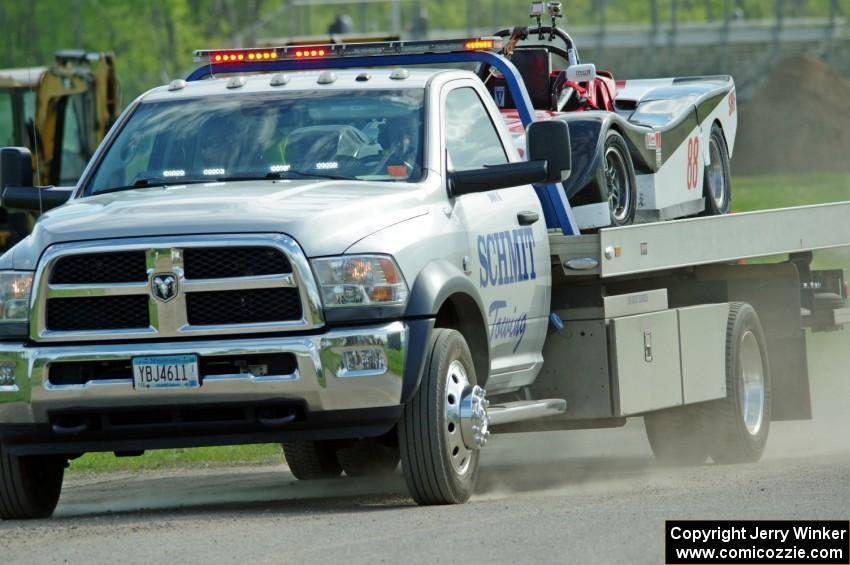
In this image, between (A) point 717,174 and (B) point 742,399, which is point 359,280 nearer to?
(B) point 742,399

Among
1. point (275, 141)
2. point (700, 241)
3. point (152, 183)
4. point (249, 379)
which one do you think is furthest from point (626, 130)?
Result: point (249, 379)

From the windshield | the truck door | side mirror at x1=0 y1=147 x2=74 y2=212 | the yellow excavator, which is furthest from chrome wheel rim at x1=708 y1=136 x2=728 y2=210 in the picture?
the yellow excavator

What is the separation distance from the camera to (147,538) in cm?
788

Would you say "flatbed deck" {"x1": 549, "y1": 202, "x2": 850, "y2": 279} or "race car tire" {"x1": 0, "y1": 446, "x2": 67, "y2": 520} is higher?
"flatbed deck" {"x1": 549, "y1": 202, "x2": 850, "y2": 279}

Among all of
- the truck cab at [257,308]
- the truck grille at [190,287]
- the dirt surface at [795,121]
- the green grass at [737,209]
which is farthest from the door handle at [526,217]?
the dirt surface at [795,121]

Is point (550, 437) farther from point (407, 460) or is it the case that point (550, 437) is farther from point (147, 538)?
point (147, 538)

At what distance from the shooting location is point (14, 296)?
8609mm

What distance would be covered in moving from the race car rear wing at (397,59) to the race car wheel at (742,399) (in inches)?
73.9

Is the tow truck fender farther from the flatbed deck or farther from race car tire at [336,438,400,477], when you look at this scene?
race car tire at [336,438,400,477]

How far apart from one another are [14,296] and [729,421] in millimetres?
4988

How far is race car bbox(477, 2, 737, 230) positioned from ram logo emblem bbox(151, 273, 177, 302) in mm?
3274

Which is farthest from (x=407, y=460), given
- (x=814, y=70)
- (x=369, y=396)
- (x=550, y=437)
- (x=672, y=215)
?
(x=814, y=70)

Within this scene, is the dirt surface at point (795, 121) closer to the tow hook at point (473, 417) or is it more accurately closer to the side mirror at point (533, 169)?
the side mirror at point (533, 169)

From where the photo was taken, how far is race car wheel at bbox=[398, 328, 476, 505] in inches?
340
